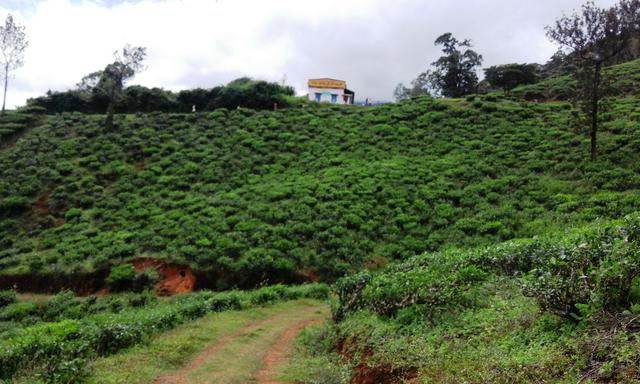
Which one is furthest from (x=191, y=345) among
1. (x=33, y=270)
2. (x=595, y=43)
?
(x=595, y=43)

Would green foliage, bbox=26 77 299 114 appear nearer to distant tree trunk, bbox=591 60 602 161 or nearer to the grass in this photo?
distant tree trunk, bbox=591 60 602 161

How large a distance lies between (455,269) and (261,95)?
115ft

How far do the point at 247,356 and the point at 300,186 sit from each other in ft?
51.0

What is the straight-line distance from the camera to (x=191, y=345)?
9508 millimetres

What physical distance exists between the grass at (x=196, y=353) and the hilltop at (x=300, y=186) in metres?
5.31

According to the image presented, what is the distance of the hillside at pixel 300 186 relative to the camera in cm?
1853

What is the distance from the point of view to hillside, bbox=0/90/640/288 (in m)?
18.5

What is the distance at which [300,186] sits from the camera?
2438 centimetres

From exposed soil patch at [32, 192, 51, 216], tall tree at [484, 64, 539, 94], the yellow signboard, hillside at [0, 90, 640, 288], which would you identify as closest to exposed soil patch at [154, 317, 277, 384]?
hillside at [0, 90, 640, 288]

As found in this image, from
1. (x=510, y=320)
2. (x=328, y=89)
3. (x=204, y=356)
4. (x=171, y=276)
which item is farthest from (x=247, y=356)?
(x=328, y=89)

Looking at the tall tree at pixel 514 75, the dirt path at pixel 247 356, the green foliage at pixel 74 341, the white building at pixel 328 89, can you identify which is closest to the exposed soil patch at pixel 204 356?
the dirt path at pixel 247 356

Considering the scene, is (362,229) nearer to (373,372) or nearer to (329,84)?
(373,372)

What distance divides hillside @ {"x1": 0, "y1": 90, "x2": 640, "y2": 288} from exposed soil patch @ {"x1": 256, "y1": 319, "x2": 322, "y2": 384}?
5.53 m

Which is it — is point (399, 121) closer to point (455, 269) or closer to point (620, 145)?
point (620, 145)
